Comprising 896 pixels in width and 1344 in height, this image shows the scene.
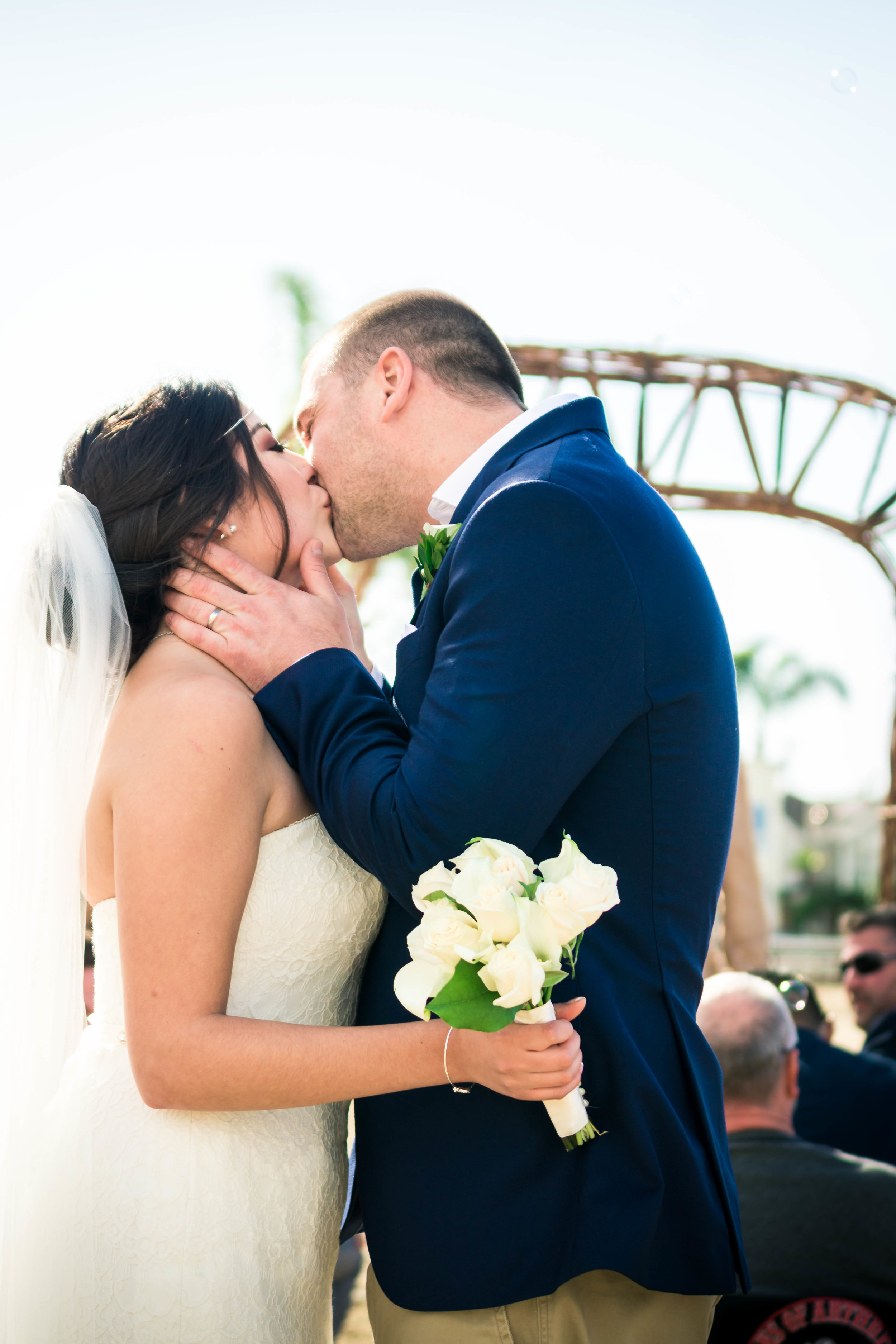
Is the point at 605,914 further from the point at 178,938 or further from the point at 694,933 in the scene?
the point at 178,938

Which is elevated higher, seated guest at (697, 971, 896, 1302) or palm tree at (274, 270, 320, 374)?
palm tree at (274, 270, 320, 374)

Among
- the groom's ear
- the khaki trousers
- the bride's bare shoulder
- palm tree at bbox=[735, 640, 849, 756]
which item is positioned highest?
the groom's ear

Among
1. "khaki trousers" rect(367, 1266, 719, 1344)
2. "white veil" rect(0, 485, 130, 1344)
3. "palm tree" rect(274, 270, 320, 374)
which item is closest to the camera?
"khaki trousers" rect(367, 1266, 719, 1344)

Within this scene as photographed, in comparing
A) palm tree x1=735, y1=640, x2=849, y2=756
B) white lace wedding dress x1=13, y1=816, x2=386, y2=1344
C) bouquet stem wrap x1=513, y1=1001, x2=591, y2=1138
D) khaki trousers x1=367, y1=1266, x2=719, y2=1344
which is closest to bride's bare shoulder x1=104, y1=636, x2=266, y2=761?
white lace wedding dress x1=13, y1=816, x2=386, y2=1344

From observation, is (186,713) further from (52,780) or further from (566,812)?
(566,812)

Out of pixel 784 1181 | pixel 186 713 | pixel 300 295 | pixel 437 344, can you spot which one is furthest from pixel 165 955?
pixel 300 295

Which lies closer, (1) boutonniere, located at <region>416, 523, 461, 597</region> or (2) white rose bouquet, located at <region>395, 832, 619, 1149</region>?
(2) white rose bouquet, located at <region>395, 832, 619, 1149</region>

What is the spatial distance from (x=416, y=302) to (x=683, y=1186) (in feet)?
6.77

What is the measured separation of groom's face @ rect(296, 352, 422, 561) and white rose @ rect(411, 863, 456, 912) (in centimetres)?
138

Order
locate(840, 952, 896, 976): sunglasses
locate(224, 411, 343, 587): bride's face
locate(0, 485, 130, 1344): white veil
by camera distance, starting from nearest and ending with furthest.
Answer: locate(0, 485, 130, 1344): white veil < locate(224, 411, 343, 587): bride's face < locate(840, 952, 896, 976): sunglasses

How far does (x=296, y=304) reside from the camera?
44.0 ft

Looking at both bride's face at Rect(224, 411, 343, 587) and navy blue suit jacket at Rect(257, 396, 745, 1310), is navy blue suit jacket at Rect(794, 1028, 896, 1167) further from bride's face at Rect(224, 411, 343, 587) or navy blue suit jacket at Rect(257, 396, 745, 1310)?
bride's face at Rect(224, 411, 343, 587)

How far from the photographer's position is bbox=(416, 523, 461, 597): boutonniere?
217cm

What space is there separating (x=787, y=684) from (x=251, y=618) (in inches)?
1594
